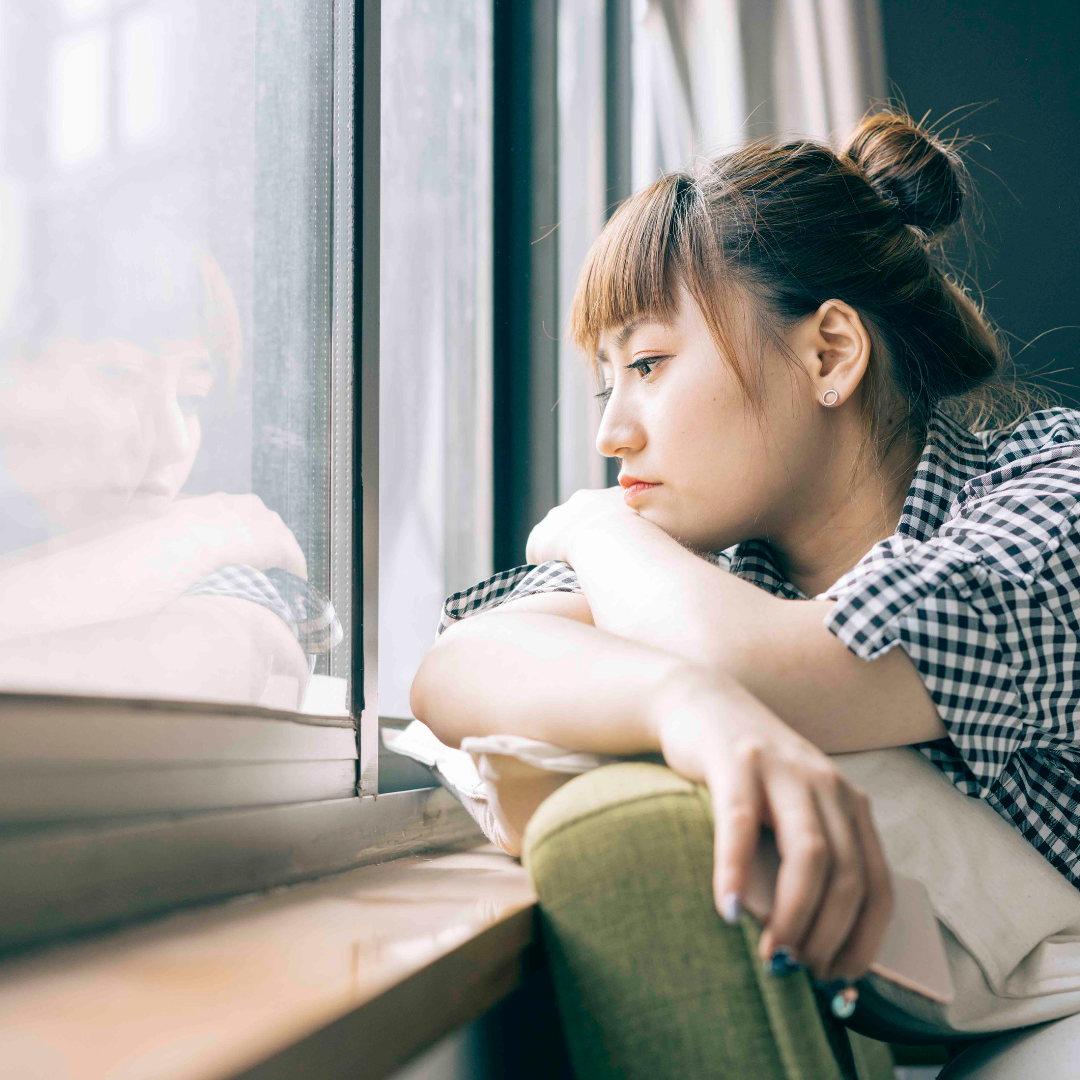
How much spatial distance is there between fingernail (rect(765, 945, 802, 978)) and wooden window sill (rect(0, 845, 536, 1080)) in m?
0.15

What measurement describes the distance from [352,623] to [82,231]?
16.3 inches

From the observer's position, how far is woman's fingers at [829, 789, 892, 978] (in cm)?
38

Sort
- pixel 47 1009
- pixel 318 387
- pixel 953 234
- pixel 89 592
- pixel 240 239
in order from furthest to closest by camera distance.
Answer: pixel 953 234, pixel 318 387, pixel 240 239, pixel 89 592, pixel 47 1009

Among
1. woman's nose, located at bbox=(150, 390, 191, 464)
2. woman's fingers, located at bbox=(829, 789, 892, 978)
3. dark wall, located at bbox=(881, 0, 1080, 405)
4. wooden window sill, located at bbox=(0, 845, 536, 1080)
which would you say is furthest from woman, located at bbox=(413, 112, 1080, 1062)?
dark wall, located at bbox=(881, 0, 1080, 405)

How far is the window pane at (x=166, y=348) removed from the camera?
500mm

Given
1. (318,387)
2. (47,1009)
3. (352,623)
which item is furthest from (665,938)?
(318,387)

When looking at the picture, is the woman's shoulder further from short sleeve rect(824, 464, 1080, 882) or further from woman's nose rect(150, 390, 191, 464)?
woman's nose rect(150, 390, 191, 464)

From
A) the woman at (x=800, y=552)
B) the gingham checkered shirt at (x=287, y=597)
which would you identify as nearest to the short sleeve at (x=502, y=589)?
the woman at (x=800, y=552)

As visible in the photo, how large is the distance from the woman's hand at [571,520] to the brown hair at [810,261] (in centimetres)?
16

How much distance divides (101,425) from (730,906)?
472 mm

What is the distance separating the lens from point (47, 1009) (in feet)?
1.15

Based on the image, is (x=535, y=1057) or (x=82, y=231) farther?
(x=535, y=1057)

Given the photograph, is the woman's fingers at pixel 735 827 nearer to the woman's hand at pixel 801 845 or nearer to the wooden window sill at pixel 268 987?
the woman's hand at pixel 801 845

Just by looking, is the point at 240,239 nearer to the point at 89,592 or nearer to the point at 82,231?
the point at 82,231
